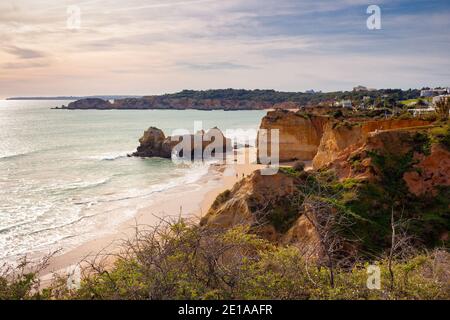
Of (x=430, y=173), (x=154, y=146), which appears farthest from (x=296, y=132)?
(x=430, y=173)

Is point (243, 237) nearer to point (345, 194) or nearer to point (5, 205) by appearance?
point (345, 194)

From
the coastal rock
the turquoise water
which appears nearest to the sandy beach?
the turquoise water

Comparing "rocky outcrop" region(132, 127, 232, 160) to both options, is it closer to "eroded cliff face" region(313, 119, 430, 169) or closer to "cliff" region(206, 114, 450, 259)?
"eroded cliff face" region(313, 119, 430, 169)

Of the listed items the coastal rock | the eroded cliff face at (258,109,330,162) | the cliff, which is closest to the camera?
the cliff

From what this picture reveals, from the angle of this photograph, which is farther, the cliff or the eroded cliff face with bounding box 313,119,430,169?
the eroded cliff face with bounding box 313,119,430,169

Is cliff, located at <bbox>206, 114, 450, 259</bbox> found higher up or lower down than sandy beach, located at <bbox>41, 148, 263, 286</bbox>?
higher up

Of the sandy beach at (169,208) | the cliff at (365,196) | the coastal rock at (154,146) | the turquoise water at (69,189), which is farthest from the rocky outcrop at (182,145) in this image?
the cliff at (365,196)

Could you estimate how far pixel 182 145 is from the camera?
218 ft

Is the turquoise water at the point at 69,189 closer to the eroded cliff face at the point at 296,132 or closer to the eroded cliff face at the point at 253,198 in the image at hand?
the eroded cliff face at the point at 296,132

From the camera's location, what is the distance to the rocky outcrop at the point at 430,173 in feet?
70.2

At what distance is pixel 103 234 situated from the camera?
28438mm

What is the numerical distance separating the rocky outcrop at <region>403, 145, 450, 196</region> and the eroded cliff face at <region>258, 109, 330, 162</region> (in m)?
28.6

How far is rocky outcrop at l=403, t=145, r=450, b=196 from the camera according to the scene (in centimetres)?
2139

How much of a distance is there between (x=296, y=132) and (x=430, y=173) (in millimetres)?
30522
